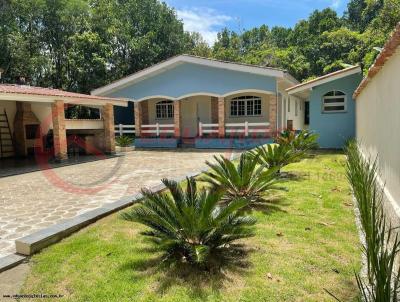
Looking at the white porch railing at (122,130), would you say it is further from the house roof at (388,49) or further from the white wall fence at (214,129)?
the house roof at (388,49)

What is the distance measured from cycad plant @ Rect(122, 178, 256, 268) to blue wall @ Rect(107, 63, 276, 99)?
600 inches

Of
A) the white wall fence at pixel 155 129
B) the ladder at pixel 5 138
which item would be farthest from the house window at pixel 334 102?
the ladder at pixel 5 138

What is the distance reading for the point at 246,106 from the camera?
21.2 meters

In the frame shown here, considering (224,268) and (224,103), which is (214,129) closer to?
(224,103)

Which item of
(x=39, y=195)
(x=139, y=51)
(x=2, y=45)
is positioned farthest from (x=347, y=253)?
(x=139, y=51)

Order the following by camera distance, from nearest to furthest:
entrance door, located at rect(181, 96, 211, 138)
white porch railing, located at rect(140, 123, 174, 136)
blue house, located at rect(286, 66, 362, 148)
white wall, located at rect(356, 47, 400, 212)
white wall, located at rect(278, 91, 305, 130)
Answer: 1. white wall, located at rect(356, 47, 400, 212)
2. blue house, located at rect(286, 66, 362, 148)
3. white wall, located at rect(278, 91, 305, 130)
4. white porch railing, located at rect(140, 123, 174, 136)
5. entrance door, located at rect(181, 96, 211, 138)

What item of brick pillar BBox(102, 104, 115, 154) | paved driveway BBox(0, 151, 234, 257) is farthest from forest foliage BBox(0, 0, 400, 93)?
paved driveway BBox(0, 151, 234, 257)

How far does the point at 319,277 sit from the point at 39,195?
268 inches

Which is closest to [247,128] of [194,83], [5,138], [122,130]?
[194,83]

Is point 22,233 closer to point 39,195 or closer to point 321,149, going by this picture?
point 39,195

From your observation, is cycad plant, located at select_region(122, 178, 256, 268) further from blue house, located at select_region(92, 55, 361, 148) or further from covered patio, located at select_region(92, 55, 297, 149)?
covered patio, located at select_region(92, 55, 297, 149)

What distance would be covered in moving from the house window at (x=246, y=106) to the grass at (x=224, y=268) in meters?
15.8

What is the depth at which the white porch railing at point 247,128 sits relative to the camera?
18.6m

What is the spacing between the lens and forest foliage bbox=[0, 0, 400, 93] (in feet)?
87.7
